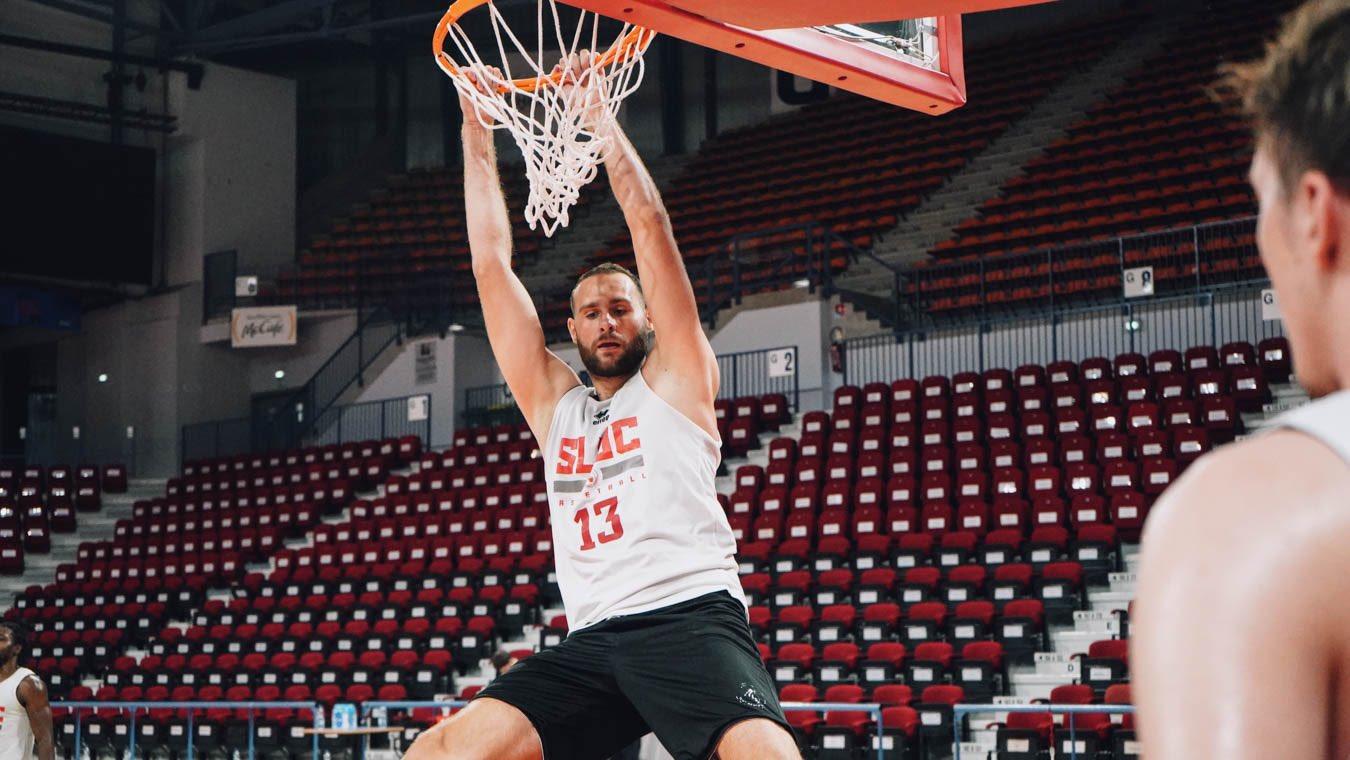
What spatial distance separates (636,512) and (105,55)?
23.7 meters

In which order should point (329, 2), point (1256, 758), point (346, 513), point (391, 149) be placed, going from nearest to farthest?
point (1256, 758) < point (346, 513) < point (329, 2) < point (391, 149)

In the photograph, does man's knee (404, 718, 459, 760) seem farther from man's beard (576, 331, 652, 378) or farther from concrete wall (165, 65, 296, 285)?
concrete wall (165, 65, 296, 285)

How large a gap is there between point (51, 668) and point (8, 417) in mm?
10677

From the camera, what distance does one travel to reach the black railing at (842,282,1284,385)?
16359 millimetres

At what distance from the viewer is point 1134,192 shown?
1958 cm

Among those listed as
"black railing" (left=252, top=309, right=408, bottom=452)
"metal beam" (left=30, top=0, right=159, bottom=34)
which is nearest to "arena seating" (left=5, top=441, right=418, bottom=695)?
"black railing" (left=252, top=309, right=408, bottom=452)

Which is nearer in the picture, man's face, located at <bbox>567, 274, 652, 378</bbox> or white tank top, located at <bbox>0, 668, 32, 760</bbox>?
man's face, located at <bbox>567, 274, 652, 378</bbox>

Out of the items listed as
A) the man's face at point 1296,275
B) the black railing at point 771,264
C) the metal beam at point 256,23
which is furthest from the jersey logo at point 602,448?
the metal beam at point 256,23

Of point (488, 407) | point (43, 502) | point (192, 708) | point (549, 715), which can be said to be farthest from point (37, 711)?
point (43, 502)

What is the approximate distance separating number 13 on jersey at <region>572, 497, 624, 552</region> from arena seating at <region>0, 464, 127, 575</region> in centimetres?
1999

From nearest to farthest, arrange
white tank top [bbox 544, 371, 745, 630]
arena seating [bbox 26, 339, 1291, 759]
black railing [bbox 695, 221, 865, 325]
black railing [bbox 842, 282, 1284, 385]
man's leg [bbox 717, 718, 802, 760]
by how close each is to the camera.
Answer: man's leg [bbox 717, 718, 802, 760] < white tank top [bbox 544, 371, 745, 630] < arena seating [bbox 26, 339, 1291, 759] < black railing [bbox 842, 282, 1284, 385] < black railing [bbox 695, 221, 865, 325]

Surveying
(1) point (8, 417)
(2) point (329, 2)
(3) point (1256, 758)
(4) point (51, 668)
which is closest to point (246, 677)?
(4) point (51, 668)

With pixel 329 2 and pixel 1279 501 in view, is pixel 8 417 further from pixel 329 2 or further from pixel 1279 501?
pixel 1279 501

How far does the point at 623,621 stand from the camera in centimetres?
373
